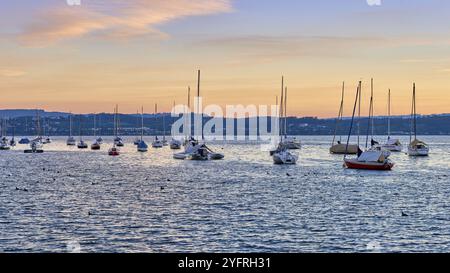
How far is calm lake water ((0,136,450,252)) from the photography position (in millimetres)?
30078

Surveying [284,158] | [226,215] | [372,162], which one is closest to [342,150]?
[284,158]

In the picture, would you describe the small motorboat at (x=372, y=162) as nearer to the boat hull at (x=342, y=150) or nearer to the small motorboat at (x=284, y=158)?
the small motorboat at (x=284, y=158)

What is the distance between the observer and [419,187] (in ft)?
212

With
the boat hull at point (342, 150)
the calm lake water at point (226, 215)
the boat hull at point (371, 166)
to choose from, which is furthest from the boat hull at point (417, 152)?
the calm lake water at point (226, 215)

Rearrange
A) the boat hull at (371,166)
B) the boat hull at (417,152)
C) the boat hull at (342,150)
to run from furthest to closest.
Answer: the boat hull at (342,150) → the boat hull at (417,152) → the boat hull at (371,166)

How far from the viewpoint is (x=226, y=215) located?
133ft

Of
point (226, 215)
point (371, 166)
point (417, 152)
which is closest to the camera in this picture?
point (226, 215)

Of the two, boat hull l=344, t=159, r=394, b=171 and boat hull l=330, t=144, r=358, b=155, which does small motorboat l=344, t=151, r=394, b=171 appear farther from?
boat hull l=330, t=144, r=358, b=155

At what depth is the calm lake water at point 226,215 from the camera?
1184 inches

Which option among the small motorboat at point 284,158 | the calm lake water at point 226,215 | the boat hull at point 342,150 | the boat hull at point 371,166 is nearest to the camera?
the calm lake water at point 226,215

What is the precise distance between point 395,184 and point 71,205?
34.3 metres

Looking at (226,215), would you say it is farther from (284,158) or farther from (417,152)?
(417,152)
